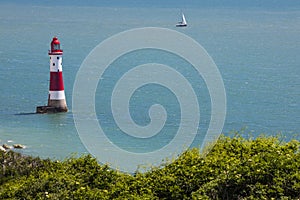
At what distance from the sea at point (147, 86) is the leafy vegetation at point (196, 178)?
2.42m

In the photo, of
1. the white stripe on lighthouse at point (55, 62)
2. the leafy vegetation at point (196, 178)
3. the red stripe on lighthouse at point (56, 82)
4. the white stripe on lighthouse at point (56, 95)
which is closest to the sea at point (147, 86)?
the white stripe on lighthouse at point (56, 95)

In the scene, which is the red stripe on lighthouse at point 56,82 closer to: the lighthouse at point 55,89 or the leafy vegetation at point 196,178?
the lighthouse at point 55,89

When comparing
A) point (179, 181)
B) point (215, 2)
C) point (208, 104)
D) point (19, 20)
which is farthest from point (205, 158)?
point (215, 2)

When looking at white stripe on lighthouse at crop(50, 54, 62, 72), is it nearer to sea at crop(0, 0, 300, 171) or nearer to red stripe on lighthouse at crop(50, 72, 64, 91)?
red stripe on lighthouse at crop(50, 72, 64, 91)

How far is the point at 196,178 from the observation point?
7.17 metres

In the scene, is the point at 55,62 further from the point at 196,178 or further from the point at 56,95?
the point at 196,178

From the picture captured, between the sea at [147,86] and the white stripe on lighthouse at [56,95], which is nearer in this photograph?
the sea at [147,86]

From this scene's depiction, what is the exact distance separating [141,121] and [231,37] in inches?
1227

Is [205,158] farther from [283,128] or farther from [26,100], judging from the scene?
[26,100]

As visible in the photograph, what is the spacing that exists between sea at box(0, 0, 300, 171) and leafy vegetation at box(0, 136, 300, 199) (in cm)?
242

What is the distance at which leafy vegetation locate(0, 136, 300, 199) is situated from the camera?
6797 millimetres

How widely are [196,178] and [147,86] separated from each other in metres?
27.6

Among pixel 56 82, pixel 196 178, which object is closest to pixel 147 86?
pixel 56 82

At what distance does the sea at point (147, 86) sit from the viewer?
26.0m
